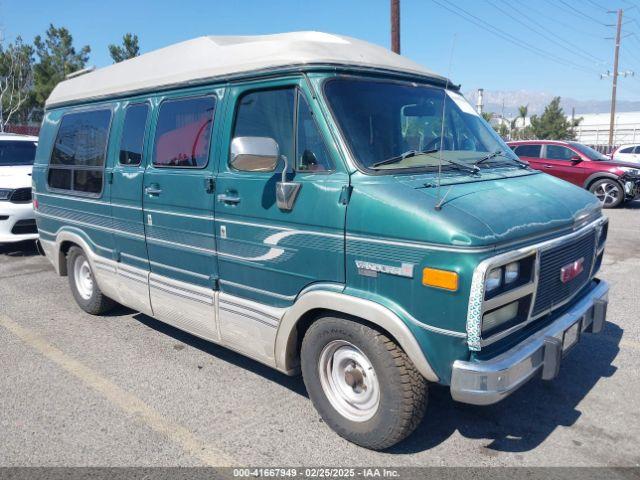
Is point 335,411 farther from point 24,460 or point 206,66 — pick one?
point 206,66

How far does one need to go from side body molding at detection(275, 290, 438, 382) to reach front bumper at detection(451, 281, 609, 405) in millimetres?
182

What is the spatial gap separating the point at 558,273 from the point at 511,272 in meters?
0.58

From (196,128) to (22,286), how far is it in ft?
14.3

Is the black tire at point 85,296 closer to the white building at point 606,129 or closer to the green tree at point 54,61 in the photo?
the green tree at point 54,61

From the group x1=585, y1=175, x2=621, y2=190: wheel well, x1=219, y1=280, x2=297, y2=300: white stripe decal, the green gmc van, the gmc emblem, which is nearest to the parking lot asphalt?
the green gmc van

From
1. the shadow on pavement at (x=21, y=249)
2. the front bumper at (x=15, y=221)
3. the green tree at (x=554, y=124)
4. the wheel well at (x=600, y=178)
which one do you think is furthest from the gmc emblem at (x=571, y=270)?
the green tree at (x=554, y=124)

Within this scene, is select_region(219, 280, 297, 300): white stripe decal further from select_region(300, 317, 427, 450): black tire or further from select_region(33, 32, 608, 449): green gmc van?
select_region(300, 317, 427, 450): black tire

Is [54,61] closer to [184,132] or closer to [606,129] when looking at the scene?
[184,132]

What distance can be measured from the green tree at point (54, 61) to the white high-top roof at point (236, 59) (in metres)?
27.0

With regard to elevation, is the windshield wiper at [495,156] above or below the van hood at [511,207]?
above

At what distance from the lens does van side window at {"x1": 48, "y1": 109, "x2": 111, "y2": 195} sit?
5113mm

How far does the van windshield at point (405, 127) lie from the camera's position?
3262 mm

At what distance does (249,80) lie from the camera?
362cm

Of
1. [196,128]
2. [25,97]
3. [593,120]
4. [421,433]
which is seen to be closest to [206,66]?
[196,128]
